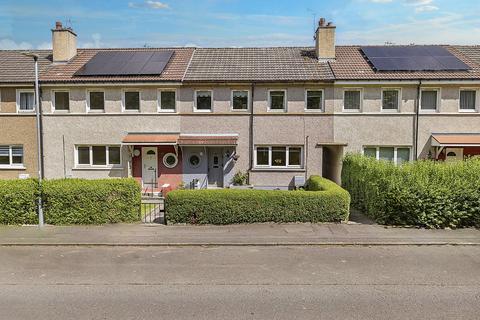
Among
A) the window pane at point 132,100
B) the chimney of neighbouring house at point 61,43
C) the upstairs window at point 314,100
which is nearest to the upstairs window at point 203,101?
the window pane at point 132,100

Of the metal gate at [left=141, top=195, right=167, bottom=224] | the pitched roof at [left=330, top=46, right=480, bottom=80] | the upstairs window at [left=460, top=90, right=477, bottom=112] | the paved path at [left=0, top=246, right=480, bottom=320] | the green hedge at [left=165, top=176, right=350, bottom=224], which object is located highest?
the pitched roof at [left=330, top=46, right=480, bottom=80]

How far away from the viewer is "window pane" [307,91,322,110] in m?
19.4

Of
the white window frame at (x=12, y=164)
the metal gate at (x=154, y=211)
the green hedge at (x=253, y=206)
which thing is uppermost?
the white window frame at (x=12, y=164)

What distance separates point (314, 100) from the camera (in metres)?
19.5

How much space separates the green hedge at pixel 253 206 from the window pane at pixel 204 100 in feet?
26.9

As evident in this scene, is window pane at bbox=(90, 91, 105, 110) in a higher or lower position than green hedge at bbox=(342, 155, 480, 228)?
higher

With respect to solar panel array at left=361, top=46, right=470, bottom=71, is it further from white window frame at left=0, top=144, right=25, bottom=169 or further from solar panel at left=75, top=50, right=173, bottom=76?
white window frame at left=0, top=144, right=25, bottom=169

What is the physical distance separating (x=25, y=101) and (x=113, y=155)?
5243 mm

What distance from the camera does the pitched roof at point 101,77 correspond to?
1933cm

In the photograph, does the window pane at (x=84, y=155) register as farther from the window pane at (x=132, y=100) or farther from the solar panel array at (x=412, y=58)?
the solar panel array at (x=412, y=58)

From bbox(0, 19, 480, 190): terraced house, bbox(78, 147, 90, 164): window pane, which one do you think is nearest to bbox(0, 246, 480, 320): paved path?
bbox(0, 19, 480, 190): terraced house

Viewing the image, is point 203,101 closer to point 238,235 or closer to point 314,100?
point 314,100

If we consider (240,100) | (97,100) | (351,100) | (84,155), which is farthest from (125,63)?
(351,100)

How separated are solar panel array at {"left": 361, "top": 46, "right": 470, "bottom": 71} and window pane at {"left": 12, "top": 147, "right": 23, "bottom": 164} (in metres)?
18.5
